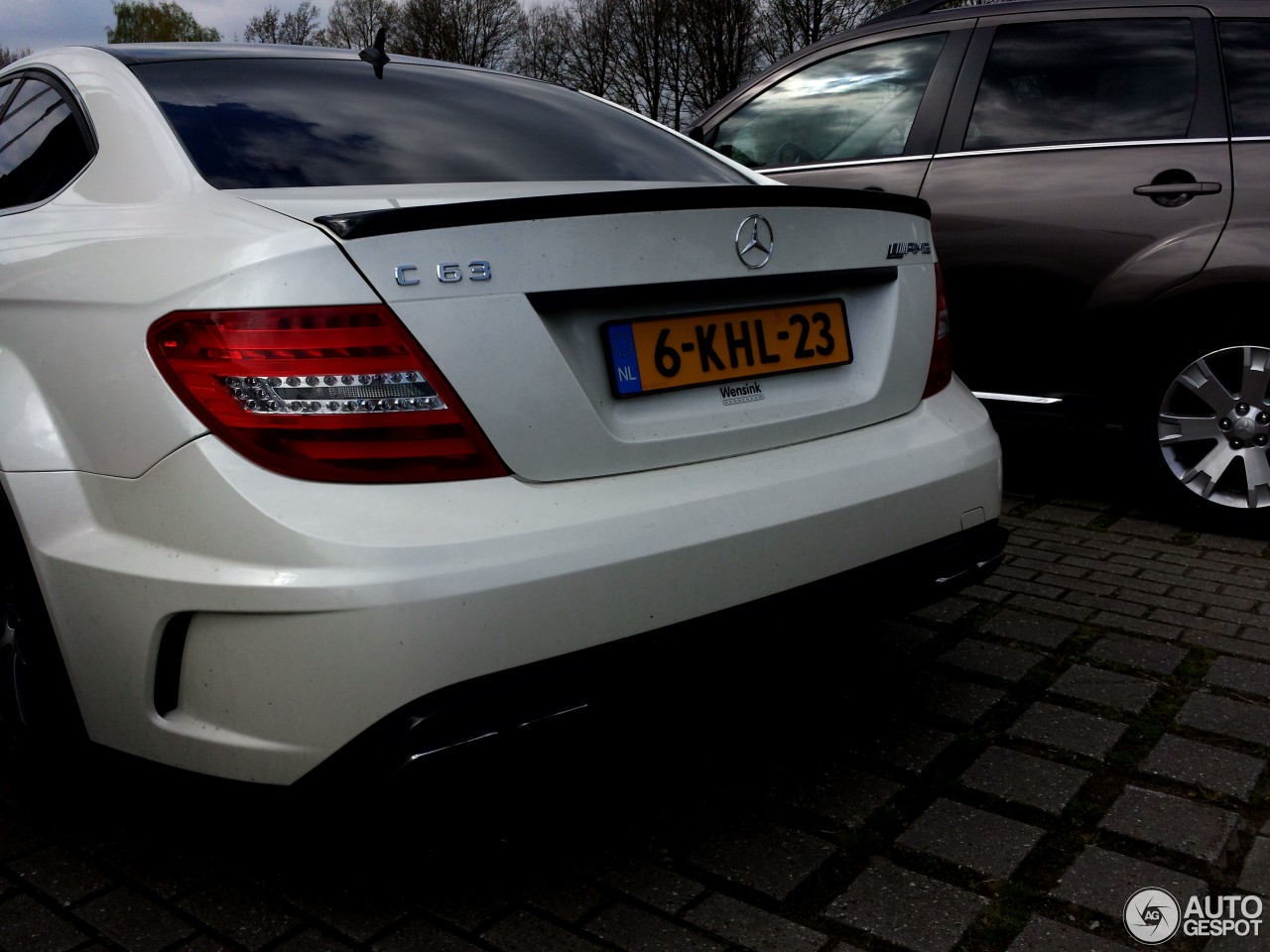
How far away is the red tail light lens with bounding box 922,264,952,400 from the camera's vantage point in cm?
270

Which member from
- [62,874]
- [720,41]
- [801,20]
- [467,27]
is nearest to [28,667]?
[62,874]

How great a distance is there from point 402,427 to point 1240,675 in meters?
2.29

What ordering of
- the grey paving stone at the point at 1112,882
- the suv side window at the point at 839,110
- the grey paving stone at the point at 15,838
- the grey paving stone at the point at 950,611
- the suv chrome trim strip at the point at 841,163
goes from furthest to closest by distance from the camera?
the suv side window at the point at 839,110
the suv chrome trim strip at the point at 841,163
the grey paving stone at the point at 950,611
the grey paving stone at the point at 15,838
the grey paving stone at the point at 1112,882

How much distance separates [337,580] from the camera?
182cm

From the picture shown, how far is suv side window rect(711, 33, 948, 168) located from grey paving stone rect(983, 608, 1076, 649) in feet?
6.91

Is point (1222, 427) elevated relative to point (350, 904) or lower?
elevated

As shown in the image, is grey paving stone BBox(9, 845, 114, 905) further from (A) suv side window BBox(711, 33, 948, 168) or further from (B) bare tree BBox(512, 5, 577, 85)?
(B) bare tree BBox(512, 5, 577, 85)

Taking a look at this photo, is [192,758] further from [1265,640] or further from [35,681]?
[1265,640]

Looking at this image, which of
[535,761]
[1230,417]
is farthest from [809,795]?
[1230,417]

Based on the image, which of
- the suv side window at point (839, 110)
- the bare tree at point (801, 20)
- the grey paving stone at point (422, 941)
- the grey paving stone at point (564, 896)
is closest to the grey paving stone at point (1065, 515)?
the suv side window at point (839, 110)

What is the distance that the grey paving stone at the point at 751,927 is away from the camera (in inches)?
80.7

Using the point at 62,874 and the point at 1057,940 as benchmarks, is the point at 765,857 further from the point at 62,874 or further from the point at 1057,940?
the point at 62,874

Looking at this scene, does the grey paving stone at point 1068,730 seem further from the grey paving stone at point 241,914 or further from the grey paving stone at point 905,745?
the grey paving stone at point 241,914

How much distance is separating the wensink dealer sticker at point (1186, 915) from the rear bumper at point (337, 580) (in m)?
0.77
